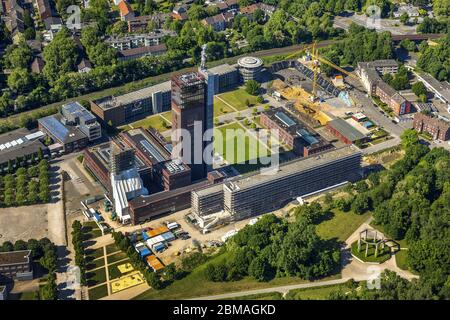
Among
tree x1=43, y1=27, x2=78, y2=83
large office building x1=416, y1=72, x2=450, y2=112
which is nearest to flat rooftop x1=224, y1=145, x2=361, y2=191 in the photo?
large office building x1=416, y1=72, x2=450, y2=112

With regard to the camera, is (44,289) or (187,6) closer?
(44,289)

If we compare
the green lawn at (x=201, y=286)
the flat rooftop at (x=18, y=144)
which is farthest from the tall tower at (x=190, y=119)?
the flat rooftop at (x=18, y=144)

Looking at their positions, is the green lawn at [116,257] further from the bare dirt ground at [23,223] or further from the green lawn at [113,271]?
the bare dirt ground at [23,223]

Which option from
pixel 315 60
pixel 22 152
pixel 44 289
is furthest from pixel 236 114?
pixel 44 289

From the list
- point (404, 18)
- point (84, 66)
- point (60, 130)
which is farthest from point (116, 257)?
point (404, 18)

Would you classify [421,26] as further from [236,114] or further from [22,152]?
[22,152]

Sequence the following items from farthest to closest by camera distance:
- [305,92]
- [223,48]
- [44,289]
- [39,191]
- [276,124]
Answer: [223,48] < [305,92] < [276,124] < [39,191] < [44,289]
